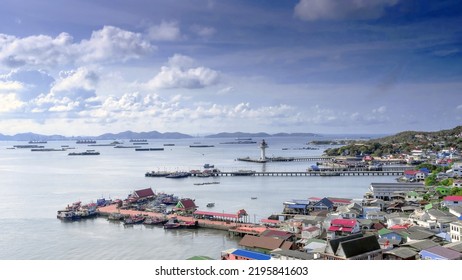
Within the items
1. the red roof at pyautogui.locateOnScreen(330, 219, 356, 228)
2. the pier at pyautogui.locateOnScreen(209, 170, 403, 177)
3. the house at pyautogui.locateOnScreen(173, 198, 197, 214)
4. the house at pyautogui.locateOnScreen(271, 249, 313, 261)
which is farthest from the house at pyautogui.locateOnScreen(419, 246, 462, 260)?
the pier at pyautogui.locateOnScreen(209, 170, 403, 177)

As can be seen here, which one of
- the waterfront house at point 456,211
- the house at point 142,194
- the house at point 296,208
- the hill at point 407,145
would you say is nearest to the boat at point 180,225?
the house at point 296,208

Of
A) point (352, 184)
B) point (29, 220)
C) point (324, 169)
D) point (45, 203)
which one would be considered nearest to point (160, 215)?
point (29, 220)

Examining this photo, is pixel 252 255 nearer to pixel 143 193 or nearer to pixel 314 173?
pixel 143 193

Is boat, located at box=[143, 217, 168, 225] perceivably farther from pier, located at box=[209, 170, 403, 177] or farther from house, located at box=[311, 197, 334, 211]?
pier, located at box=[209, 170, 403, 177]

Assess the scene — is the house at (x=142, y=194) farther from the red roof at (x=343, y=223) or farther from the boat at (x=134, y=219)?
the red roof at (x=343, y=223)
